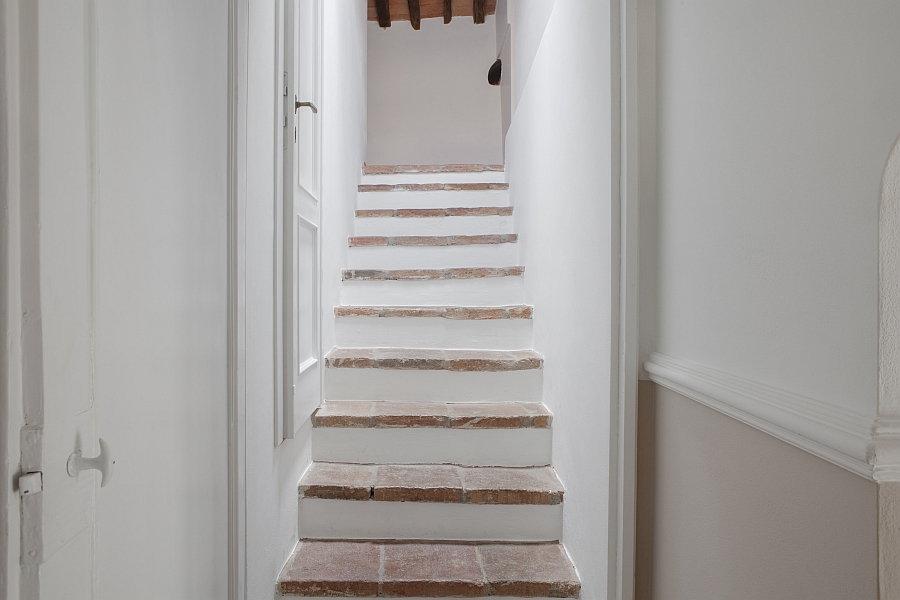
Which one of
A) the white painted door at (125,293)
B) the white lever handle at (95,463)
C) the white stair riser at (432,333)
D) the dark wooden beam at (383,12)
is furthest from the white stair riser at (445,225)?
the dark wooden beam at (383,12)

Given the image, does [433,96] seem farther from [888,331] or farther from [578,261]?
[888,331]

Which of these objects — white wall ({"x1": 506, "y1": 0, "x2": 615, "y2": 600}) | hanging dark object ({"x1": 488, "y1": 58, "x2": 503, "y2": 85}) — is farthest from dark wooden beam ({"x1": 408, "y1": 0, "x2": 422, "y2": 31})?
white wall ({"x1": 506, "y1": 0, "x2": 615, "y2": 600})

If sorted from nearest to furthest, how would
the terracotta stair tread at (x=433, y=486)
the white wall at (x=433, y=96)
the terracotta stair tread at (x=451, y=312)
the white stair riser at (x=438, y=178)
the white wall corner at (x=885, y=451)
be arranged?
the white wall corner at (x=885, y=451) → the terracotta stair tread at (x=433, y=486) → the terracotta stair tread at (x=451, y=312) → the white stair riser at (x=438, y=178) → the white wall at (x=433, y=96)

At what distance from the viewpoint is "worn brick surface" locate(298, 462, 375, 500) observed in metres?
1.53

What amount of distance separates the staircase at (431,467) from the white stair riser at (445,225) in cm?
71

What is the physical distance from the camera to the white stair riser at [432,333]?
2195 mm

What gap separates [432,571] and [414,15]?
4.92 m

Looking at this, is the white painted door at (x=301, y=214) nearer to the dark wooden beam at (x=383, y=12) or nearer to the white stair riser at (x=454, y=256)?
the white stair riser at (x=454, y=256)

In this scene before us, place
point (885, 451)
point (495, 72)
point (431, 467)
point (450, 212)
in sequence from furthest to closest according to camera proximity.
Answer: point (495, 72), point (450, 212), point (431, 467), point (885, 451)

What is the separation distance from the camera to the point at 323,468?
168 centimetres

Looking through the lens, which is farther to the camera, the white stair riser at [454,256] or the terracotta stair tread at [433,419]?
the white stair riser at [454,256]

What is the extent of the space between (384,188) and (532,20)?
1318 mm

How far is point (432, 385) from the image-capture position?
1.92 meters

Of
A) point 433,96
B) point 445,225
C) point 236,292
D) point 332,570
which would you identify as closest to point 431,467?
point 332,570
